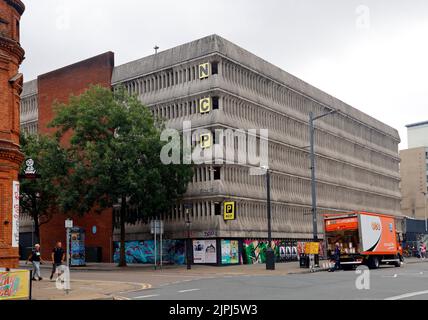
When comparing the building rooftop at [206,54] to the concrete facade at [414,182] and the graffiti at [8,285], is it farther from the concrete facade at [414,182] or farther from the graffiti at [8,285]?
the concrete facade at [414,182]

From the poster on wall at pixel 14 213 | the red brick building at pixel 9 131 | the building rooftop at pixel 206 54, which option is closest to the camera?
the red brick building at pixel 9 131

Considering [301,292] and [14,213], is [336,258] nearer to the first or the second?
[301,292]

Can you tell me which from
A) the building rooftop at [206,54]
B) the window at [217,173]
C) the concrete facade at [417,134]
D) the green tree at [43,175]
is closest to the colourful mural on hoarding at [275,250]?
the window at [217,173]

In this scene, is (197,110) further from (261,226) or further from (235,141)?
(261,226)

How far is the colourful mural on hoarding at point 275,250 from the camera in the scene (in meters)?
48.7

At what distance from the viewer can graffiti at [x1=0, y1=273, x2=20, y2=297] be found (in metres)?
16.8

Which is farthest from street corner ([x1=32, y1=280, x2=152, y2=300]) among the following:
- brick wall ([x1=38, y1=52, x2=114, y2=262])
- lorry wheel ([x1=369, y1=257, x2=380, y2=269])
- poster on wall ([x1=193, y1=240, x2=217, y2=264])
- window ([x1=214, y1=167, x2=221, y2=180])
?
brick wall ([x1=38, y1=52, x2=114, y2=262])

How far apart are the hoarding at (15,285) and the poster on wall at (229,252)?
29308 mm

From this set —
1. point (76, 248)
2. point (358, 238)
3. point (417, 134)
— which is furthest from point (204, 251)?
point (417, 134)

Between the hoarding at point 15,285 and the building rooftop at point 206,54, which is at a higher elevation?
the building rooftop at point 206,54

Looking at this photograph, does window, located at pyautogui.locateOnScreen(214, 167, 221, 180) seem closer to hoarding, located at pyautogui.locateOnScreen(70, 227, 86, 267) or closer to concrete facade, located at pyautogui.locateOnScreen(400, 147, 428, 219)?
hoarding, located at pyautogui.locateOnScreen(70, 227, 86, 267)
